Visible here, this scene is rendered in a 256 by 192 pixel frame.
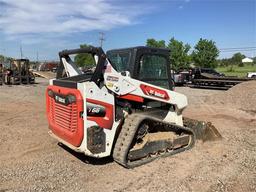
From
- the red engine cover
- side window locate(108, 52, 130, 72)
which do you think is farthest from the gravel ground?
side window locate(108, 52, 130, 72)

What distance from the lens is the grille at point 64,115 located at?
5531 mm

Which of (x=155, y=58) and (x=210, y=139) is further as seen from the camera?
(x=210, y=139)

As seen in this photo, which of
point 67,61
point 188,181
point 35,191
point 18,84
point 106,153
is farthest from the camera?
point 18,84

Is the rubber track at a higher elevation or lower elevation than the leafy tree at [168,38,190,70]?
lower

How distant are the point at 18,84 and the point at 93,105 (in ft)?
80.4

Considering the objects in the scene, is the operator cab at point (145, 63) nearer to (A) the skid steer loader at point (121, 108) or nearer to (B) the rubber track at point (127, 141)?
(A) the skid steer loader at point (121, 108)

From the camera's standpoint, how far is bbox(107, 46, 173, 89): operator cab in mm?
6074

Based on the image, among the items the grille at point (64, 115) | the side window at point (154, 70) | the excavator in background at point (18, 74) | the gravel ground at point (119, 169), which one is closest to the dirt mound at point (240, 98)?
the gravel ground at point (119, 169)

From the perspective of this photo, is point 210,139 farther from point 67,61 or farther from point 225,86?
point 225,86

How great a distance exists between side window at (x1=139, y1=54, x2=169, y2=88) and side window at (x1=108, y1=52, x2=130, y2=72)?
0.95 feet

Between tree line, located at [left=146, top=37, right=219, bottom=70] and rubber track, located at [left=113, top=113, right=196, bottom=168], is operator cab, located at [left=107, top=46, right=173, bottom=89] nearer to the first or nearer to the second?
rubber track, located at [left=113, top=113, right=196, bottom=168]

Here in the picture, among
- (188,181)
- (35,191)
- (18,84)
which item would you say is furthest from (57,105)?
(18,84)

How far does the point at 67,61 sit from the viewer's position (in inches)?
268

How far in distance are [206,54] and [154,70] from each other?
51.0 m
